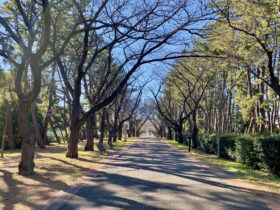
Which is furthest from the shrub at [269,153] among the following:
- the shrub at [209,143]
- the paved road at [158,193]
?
the shrub at [209,143]

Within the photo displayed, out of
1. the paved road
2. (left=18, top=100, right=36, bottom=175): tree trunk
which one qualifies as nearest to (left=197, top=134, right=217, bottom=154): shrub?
the paved road

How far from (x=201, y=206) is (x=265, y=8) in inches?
371

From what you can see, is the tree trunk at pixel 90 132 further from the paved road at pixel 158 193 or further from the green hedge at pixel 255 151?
the paved road at pixel 158 193

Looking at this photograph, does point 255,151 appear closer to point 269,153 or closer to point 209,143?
point 269,153

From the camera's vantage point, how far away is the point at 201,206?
16.7 ft

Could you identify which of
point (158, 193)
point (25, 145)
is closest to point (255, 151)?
point (158, 193)

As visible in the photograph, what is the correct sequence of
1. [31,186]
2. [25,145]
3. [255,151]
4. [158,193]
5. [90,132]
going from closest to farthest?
[158,193] → [31,186] → [25,145] → [255,151] → [90,132]

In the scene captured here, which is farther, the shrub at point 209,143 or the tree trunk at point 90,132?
the tree trunk at point 90,132

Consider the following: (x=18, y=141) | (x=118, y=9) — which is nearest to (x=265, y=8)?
(x=118, y=9)

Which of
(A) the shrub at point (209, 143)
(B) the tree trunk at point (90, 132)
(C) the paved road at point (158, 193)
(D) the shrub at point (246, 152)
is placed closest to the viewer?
(C) the paved road at point (158, 193)

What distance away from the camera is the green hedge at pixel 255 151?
8781 mm

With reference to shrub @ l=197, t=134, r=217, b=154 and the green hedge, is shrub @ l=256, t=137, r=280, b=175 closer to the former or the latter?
the green hedge

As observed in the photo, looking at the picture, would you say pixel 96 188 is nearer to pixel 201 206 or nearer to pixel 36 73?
pixel 201 206

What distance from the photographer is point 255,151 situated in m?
10.3
